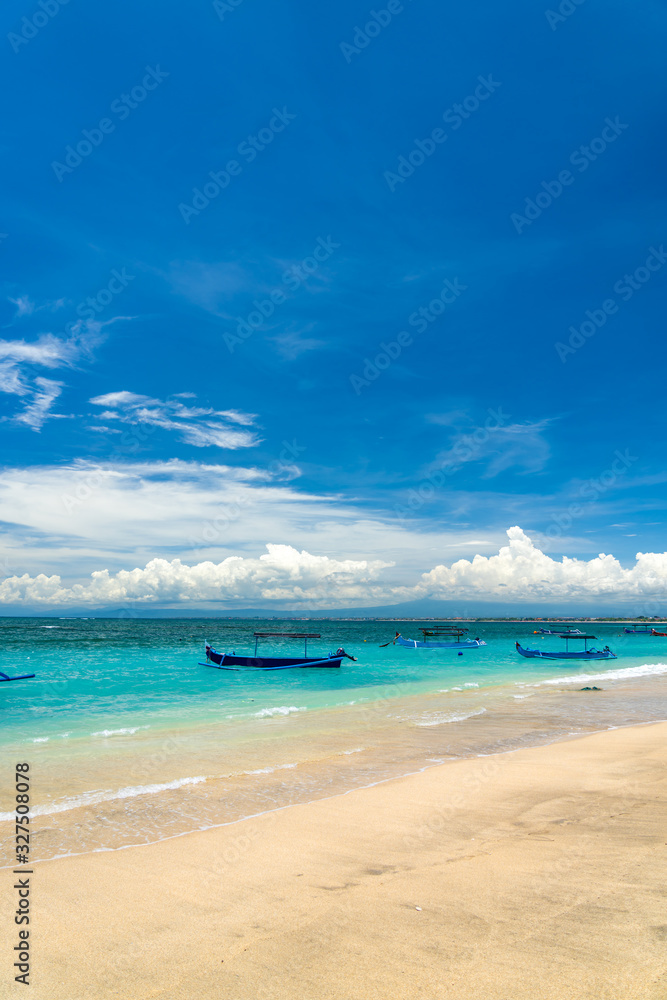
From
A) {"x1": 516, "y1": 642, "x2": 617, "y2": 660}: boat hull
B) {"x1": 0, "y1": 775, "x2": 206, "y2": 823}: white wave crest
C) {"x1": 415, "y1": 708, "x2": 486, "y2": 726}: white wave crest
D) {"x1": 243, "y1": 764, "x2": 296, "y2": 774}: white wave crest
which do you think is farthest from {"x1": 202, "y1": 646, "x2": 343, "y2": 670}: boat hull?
{"x1": 0, "y1": 775, "x2": 206, "y2": 823}: white wave crest

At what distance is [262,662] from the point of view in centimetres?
5244

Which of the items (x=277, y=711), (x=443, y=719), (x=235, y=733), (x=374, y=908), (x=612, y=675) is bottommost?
(x=612, y=675)

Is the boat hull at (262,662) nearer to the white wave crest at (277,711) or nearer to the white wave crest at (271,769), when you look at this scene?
the white wave crest at (277,711)

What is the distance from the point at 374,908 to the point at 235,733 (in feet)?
50.1

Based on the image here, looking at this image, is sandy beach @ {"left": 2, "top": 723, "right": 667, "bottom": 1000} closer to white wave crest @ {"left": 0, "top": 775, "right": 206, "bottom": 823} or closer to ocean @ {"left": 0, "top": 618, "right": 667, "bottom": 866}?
ocean @ {"left": 0, "top": 618, "right": 667, "bottom": 866}

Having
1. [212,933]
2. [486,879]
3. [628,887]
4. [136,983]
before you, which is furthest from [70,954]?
[628,887]

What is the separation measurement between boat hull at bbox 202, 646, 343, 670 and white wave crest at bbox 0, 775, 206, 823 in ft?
129

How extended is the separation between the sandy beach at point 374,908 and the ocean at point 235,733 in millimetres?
2081

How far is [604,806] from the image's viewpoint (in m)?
9.98

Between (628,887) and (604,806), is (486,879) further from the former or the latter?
(604,806)

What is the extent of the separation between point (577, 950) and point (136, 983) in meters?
4.37

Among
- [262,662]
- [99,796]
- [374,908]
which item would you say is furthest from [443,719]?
[262,662]

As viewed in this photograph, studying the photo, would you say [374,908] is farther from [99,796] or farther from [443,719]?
[443,719]

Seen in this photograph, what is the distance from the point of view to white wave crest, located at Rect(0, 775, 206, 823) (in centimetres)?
1107
